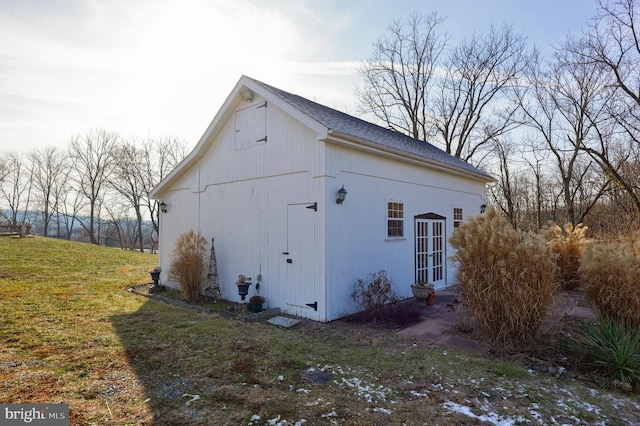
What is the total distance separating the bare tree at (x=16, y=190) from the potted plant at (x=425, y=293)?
36428mm

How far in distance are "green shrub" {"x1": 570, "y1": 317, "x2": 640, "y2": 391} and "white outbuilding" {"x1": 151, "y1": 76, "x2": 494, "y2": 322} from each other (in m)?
2.00

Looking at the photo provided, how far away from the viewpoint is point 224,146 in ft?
27.8

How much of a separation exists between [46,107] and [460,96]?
20.0 metres

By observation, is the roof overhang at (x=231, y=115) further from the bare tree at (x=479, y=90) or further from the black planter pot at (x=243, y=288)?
the bare tree at (x=479, y=90)

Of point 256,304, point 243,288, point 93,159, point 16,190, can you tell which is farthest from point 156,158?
point 256,304

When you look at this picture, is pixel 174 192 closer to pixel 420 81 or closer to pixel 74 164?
pixel 420 81

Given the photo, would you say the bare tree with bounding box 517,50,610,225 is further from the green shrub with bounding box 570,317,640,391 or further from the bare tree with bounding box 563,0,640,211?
the green shrub with bounding box 570,317,640,391

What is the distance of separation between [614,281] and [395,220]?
4.01 m

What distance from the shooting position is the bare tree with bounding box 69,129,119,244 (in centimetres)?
2969

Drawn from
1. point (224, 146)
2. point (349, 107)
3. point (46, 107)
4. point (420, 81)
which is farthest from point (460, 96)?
point (46, 107)

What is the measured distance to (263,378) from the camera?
12.6ft

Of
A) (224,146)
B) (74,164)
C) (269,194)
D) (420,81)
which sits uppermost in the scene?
(420,81)

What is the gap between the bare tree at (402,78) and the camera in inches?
808

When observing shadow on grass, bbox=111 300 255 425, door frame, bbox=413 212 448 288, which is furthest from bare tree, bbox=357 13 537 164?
shadow on grass, bbox=111 300 255 425
